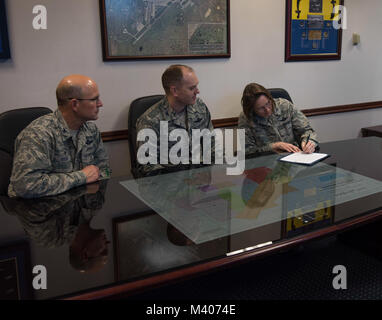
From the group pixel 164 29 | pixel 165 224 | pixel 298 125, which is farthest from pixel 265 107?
pixel 165 224

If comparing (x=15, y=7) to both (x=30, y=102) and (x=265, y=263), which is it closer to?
(x=30, y=102)

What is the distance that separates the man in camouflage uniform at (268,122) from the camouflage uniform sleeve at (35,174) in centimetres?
105

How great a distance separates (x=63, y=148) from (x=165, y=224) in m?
0.67

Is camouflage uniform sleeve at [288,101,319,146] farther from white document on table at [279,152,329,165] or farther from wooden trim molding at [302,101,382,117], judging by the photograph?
wooden trim molding at [302,101,382,117]

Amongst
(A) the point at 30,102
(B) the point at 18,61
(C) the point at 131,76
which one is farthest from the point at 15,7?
(C) the point at 131,76

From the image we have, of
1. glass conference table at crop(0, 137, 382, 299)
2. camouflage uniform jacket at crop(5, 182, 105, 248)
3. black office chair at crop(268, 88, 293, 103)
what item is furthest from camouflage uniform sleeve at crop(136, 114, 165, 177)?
black office chair at crop(268, 88, 293, 103)

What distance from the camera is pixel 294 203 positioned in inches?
43.3

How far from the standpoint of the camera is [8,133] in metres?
1.59

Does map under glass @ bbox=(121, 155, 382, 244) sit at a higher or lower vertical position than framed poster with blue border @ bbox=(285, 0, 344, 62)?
lower

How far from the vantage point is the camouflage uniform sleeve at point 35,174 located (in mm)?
1236

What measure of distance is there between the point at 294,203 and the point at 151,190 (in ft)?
1.51

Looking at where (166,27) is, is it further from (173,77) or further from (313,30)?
(313,30)

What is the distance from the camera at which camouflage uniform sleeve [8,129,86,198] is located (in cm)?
124

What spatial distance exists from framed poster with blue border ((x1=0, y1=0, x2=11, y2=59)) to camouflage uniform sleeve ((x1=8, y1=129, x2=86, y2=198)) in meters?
0.69
